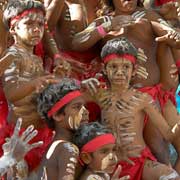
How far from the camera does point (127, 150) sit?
3.29m

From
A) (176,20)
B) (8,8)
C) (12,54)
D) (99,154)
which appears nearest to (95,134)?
(99,154)

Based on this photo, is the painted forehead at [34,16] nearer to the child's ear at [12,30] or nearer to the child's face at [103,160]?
the child's ear at [12,30]

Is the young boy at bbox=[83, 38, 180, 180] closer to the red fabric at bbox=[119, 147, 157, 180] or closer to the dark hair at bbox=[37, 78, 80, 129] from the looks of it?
the red fabric at bbox=[119, 147, 157, 180]

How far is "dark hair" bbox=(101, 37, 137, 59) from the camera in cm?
332

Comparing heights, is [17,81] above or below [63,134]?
above

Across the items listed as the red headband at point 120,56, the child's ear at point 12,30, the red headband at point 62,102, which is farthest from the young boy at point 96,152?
the child's ear at point 12,30

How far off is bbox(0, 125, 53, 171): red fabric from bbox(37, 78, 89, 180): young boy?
4.6 inches

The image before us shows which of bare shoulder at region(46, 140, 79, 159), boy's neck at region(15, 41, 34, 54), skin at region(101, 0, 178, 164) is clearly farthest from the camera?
skin at region(101, 0, 178, 164)

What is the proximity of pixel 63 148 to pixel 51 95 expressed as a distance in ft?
0.78

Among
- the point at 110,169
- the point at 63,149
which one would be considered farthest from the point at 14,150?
the point at 110,169

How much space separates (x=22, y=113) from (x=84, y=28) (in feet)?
2.16

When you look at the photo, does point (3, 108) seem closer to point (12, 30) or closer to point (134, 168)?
point (12, 30)

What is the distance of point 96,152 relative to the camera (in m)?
3.07

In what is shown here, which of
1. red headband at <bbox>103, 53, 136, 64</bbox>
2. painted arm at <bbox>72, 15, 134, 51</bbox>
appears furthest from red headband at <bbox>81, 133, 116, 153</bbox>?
painted arm at <bbox>72, 15, 134, 51</bbox>
